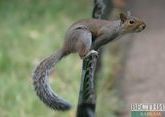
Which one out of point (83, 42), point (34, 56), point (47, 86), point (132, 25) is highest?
point (34, 56)

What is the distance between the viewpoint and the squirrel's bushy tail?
10.1ft

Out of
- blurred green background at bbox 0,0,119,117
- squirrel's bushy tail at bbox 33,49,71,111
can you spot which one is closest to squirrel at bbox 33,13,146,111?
squirrel's bushy tail at bbox 33,49,71,111

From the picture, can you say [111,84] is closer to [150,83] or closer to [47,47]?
[150,83]

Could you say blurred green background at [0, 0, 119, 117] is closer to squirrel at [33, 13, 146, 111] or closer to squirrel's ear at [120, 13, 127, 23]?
squirrel at [33, 13, 146, 111]

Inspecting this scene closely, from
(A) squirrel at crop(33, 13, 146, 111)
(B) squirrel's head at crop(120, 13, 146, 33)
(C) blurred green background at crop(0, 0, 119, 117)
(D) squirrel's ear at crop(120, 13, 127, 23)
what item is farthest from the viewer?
(C) blurred green background at crop(0, 0, 119, 117)

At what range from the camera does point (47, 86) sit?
327 centimetres

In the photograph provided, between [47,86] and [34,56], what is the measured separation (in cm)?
489

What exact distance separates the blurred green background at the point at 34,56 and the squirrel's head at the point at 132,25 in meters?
2.90

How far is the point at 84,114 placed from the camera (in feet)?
11.2

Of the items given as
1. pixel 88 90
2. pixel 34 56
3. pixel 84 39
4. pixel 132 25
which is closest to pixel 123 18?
pixel 132 25

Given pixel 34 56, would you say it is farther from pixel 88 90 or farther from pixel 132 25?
pixel 88 90

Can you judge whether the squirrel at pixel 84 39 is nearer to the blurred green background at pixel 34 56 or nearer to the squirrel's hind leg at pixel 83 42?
the squirrel's hind leg at pixel 83 42

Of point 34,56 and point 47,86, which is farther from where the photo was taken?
point 34,56

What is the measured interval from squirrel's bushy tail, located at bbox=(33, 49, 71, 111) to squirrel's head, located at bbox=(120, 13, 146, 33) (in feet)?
1.28
